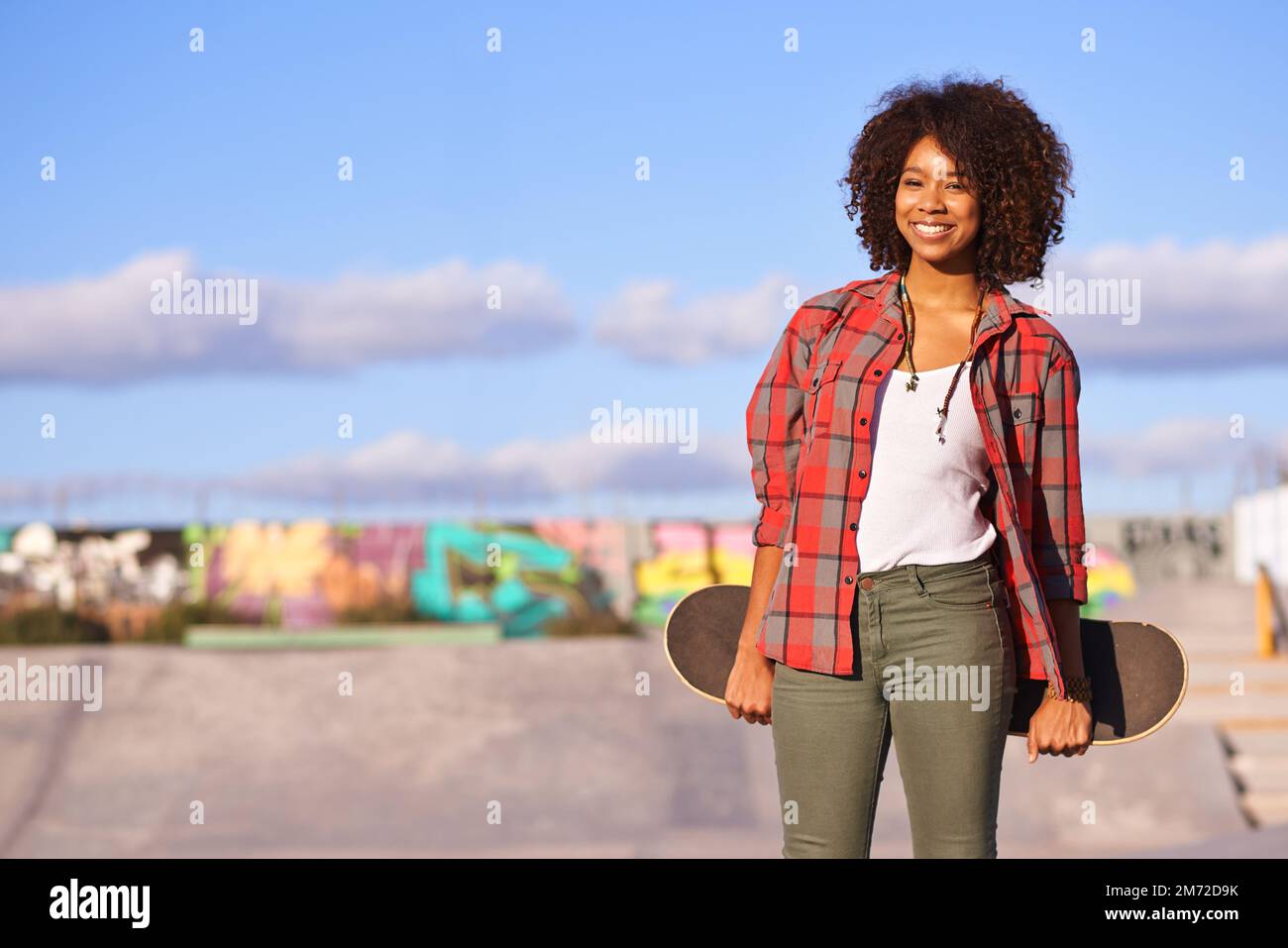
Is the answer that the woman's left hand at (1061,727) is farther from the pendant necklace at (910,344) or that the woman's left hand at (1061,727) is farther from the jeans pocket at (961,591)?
the pendant necklace at (910,344)

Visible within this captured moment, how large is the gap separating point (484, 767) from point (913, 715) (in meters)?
11.0

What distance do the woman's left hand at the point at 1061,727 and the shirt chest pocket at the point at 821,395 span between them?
0.69m

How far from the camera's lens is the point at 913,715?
7.70 feet

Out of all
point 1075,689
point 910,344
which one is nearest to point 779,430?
point 910,344

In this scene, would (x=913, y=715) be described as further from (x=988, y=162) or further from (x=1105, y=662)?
(x=988, y=162)

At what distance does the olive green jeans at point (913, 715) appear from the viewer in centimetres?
234

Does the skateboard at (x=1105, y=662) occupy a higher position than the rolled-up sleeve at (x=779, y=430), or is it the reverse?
the rolled-up sleeve at (x=779, y=430)

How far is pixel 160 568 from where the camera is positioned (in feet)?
76.5

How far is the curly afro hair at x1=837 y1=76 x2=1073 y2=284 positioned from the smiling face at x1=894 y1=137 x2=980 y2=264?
0.06 ft

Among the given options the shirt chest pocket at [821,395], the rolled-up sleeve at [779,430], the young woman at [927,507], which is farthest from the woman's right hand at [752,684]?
the shirt chest pocket at [821,395]

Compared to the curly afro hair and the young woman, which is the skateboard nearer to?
the young woman

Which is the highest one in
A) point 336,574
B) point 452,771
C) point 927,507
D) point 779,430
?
point 779,430

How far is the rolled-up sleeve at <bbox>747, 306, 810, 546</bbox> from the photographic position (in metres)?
2.53
